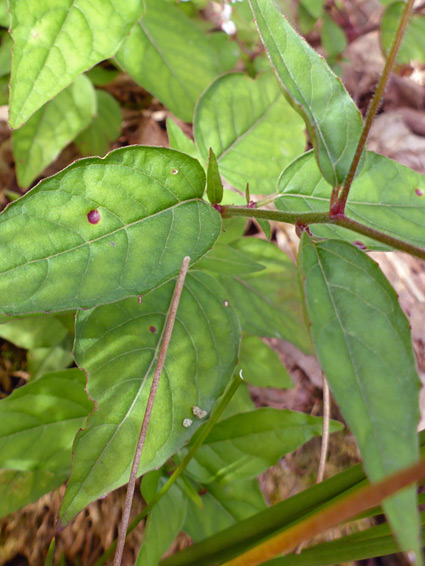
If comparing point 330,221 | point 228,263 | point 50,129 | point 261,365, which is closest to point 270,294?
point 261,365

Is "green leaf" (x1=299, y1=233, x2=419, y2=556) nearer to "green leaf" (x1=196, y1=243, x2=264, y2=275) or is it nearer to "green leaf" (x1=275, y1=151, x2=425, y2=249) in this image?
"green leaf" (x1=275, y1=151, x2=425, y2=249)

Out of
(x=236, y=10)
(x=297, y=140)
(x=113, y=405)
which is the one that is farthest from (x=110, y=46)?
(x=236, y=10)

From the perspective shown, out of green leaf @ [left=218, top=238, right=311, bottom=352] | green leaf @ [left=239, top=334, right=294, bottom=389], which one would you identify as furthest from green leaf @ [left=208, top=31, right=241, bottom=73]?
green leaf @ [left=239, top=334, right=294, bottom=389]

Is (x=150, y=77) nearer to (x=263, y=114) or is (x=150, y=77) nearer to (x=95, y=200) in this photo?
(x=263, y=114)

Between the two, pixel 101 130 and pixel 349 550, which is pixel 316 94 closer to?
pixel 349 550

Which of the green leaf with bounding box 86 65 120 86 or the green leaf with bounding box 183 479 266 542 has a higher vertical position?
the green leaf with bounding box 86 65 120 86

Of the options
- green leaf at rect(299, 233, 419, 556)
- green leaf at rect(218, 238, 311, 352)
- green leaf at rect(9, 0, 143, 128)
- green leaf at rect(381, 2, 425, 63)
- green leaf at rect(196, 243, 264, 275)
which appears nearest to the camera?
green leaf at rect(299, 233, 419, 556)
